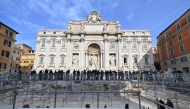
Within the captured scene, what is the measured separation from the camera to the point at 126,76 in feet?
58.5

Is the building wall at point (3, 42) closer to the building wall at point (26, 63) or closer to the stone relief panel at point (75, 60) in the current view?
the stone relief panel at point (75, 60)

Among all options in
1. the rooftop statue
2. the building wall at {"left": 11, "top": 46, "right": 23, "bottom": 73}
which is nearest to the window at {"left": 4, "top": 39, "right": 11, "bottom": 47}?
the building wall at {"left": 11, "top": 46, "right": 23, "bottom": 73}

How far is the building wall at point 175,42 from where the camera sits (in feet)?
80.1

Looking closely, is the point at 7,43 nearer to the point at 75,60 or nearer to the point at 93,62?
the point at 75,60

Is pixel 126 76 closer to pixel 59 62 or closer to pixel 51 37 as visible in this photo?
pixel 59 62

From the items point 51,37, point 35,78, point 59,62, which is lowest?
point 35,78

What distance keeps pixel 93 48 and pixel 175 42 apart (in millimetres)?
24141

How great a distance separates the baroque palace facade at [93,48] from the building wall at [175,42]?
19.3 feet

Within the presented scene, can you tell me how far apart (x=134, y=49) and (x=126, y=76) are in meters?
16.7

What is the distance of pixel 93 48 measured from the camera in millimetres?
32938

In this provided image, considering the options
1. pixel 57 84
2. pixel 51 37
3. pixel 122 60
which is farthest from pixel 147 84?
pixel 51 37

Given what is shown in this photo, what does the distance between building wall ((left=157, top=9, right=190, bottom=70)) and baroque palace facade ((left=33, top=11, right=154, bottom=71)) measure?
5.89 metres

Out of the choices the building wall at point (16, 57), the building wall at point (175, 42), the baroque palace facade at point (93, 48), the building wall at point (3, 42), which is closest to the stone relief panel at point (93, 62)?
the baroque palace facade at point (93, 48)

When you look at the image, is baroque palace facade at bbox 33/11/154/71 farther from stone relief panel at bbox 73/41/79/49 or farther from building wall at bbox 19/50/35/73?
building wall at bbox 19/50/35/73
